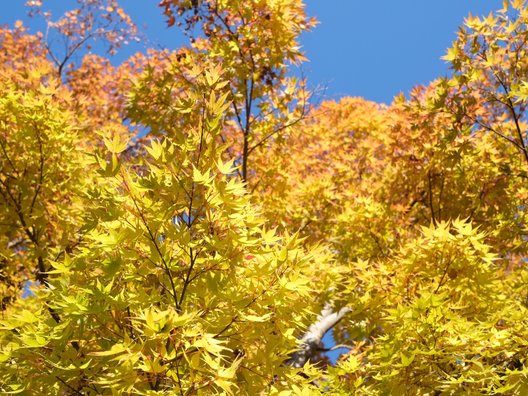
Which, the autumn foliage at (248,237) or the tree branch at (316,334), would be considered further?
the tree branch at (316,334)

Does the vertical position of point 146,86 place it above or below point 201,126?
above

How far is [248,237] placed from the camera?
10.9 feet

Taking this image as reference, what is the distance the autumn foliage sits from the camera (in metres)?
3.13

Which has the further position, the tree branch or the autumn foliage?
the tree branch

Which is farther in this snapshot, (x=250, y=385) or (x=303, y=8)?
(x=303, y=8)

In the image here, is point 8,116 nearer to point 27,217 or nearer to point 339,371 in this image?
point 27,217

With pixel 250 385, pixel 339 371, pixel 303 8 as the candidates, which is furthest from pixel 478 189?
pixel 250 385

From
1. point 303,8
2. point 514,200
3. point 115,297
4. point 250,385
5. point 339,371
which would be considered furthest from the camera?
point 514,200

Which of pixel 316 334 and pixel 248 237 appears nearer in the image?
pixel 248 237

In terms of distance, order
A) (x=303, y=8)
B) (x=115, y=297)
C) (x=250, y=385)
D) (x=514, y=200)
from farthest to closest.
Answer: (x=514, y=200), (x=303, y=8), (x=250, y=385), (x=115, y=297)

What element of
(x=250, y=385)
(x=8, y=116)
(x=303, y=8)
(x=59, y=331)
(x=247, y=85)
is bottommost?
(x=250, y=385)

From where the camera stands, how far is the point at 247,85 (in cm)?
755

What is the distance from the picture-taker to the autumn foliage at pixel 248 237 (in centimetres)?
313

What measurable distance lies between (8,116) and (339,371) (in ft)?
16.7
